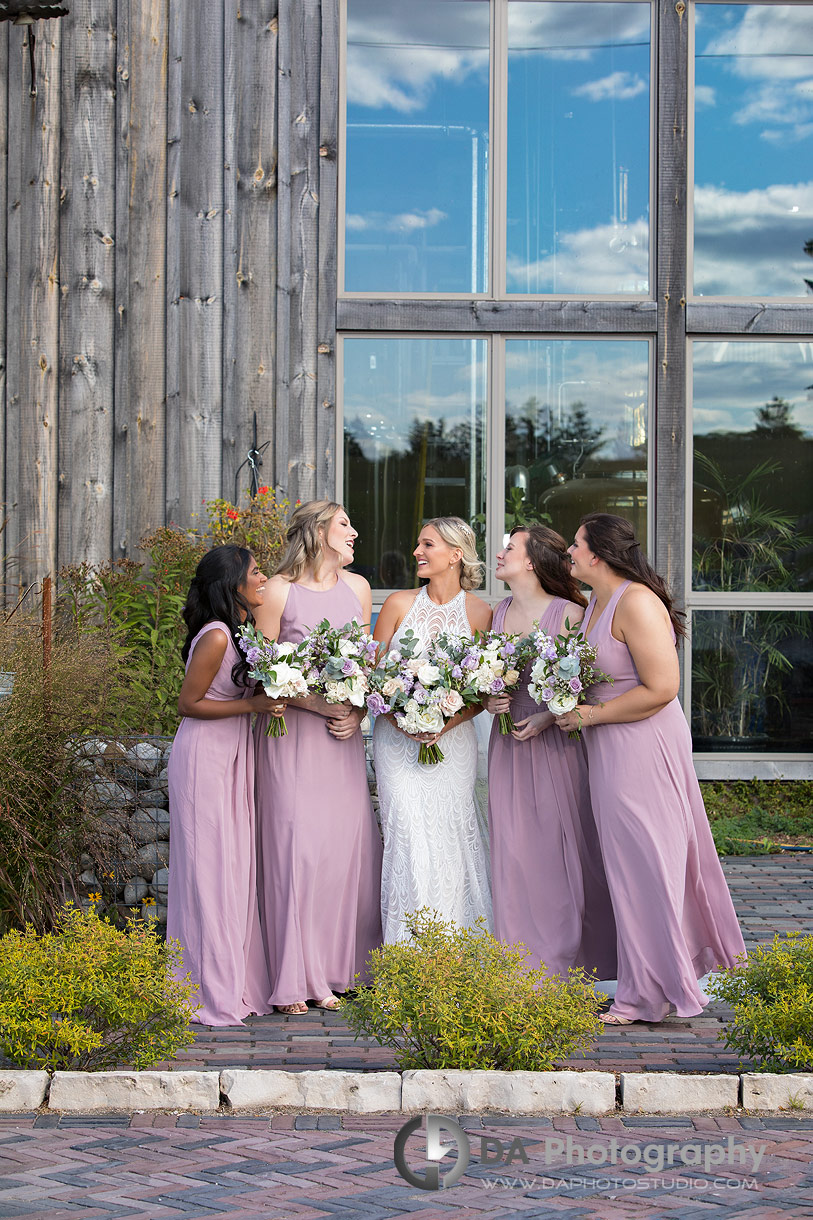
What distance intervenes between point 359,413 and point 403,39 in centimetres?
265

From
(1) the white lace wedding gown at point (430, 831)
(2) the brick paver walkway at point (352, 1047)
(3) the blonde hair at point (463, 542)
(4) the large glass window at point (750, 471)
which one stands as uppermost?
(4) the large glass window at point (750, 471)

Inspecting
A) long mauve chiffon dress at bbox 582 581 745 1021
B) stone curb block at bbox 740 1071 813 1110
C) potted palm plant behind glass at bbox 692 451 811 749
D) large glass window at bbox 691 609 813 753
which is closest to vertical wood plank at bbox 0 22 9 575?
potted palm plant behind glass at bbox 692 451 811 749

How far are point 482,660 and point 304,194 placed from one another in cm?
476

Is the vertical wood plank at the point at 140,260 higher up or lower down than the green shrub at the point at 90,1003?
higher up

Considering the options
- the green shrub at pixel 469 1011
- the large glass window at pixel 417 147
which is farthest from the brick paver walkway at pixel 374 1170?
the large glass window at pixel 417 147

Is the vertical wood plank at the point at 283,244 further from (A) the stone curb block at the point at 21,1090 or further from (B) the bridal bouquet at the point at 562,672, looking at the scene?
(A) the stone curb block at the point at 21,1090

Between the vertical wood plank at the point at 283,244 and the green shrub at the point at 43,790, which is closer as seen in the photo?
the green shrub at the point at 43,790

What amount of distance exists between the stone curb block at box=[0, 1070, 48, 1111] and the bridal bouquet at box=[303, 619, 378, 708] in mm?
1967

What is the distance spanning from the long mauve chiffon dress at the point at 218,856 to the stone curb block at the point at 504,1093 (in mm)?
1493

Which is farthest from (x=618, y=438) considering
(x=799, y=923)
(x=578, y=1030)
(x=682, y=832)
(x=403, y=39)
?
(x=578, y=1030)

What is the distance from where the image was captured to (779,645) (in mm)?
9344

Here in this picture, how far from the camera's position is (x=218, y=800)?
540 centimetres

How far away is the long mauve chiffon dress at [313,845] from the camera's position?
5465mm

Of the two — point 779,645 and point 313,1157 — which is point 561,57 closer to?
point 779,645
